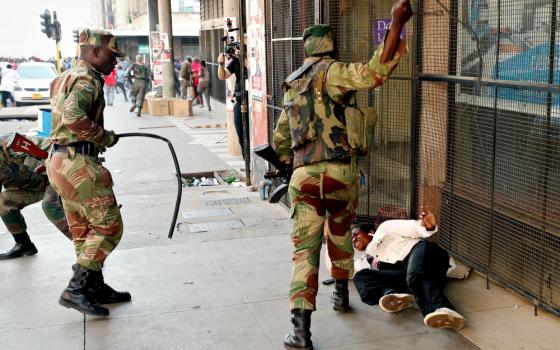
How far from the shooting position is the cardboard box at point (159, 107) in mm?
19953

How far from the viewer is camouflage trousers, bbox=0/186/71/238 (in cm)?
558

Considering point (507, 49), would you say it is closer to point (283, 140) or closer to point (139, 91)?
point (283, 140)

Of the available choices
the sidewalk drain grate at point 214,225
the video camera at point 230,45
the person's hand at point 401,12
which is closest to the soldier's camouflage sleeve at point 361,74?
the person's hand at point 401,12

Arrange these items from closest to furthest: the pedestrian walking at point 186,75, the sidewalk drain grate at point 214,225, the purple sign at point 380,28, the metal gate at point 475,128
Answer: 1. the metal gate at point 475,128
2. the purple sign at point 380,28
3. the sidewalk drain grate at point 214,225
4. the pedestrian walking at point 186,75

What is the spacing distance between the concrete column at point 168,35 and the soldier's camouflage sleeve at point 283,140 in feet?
58.1

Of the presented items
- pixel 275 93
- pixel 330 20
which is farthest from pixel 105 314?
pixel 275 93

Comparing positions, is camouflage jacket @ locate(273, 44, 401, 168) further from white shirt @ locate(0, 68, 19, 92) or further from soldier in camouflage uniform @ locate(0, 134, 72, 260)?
white shirt @ locate(0, 68, 19, 92)

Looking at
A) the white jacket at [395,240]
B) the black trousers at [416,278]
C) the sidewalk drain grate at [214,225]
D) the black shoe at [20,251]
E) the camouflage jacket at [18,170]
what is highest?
the camouflage jacket at [18,170]

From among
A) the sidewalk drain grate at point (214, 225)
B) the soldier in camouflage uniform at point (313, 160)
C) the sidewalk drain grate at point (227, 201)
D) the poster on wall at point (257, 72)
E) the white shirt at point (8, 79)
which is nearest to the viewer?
the soldier in camouflage uniform at point (313, 160)

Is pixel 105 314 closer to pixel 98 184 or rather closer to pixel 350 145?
pixel 98 184

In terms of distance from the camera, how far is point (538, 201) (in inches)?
173

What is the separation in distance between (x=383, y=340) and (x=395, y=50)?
1.82 metres

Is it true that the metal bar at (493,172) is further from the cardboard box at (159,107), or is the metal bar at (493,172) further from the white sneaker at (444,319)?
the cardboard box at (159,107)

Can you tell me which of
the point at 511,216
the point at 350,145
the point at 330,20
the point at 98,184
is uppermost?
the point at 330,20
